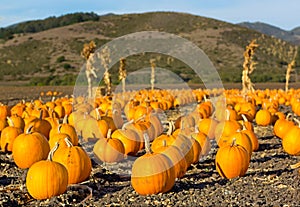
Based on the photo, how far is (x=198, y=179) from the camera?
252 inches

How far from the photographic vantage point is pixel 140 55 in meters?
75.1

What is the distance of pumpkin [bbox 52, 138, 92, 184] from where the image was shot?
234 inches

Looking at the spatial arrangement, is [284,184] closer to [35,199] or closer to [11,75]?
[35,199]

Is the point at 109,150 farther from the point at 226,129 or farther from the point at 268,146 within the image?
the point at 268,146

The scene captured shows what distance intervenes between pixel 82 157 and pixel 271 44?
91818 millimetres

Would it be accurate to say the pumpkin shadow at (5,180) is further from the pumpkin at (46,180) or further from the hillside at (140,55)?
the hillside at (140,55)

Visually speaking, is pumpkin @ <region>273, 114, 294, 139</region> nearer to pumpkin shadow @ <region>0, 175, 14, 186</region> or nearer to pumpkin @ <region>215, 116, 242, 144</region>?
pumpkin @ <region>215, 116, 242, 144</region>

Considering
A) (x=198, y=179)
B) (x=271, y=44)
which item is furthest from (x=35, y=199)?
(x=271, y=44)

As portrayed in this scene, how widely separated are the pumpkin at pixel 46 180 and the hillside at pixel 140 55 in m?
43.7

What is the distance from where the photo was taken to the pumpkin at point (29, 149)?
7008 mm

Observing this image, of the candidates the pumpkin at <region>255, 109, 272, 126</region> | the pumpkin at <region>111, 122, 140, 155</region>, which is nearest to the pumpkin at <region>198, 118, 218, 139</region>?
the pumpkin at <region>111, 122, 140, 155</region>

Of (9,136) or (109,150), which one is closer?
(109,150)

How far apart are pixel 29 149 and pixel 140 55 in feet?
225

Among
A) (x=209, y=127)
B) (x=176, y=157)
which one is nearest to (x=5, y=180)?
(x=176, y=157)
